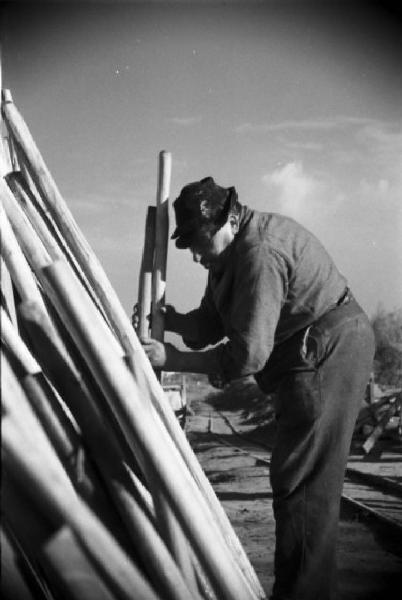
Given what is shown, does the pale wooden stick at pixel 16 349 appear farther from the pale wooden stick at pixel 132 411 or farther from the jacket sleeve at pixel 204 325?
the jacket sleeve at pixel 204 325

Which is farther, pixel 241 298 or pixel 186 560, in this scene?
pixel 241 298

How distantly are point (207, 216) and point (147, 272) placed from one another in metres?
0.51

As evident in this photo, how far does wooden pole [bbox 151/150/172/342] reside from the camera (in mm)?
2922

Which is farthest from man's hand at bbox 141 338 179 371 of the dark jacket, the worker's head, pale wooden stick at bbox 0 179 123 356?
pale wooden stick at bbox 0 179 123 356

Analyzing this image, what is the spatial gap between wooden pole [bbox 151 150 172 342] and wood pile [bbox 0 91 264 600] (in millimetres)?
1013

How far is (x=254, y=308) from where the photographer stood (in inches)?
96.3

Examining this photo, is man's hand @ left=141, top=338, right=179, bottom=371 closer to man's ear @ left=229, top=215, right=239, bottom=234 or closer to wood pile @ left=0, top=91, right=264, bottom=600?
man's ear @ left=229, top=215, right=239, bottom=234

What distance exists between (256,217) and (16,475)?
68.5 inches

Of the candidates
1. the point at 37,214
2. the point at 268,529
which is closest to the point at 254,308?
the point at 37,214

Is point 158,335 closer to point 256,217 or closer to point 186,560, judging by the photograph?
point 256,217

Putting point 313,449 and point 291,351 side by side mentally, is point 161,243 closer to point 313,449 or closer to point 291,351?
point 291,351

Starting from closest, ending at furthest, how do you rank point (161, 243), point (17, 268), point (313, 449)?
1. point (17, 268)
2. point (313, 449)
3. point (161, 243)

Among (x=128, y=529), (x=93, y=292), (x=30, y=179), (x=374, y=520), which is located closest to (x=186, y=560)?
(x=128, y=529)

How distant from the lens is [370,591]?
3830 mm
